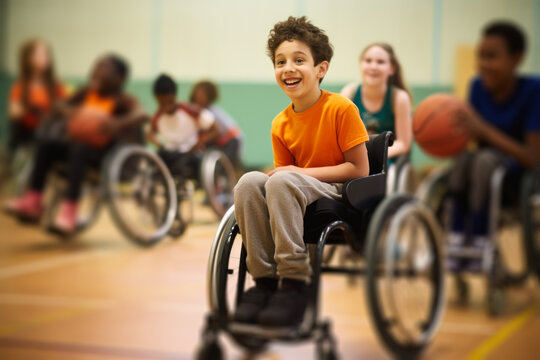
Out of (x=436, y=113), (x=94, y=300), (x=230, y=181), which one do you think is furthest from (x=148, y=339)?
(x=436, y=113)

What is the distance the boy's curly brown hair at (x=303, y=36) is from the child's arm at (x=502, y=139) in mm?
246

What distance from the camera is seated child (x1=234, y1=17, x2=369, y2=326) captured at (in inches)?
14.1

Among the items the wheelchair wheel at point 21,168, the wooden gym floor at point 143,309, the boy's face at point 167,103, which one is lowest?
the wooden gym floor at point 143,309

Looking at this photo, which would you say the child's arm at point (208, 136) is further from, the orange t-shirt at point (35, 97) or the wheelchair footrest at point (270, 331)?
the orange t-shirt at point (35, 97)

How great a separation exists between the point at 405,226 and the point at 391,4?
1.02ft

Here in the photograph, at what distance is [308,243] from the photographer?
1.40 feet

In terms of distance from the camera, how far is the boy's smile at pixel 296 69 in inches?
13.9

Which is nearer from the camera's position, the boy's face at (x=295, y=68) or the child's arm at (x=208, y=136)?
the boy's face at (x=295, y=68)

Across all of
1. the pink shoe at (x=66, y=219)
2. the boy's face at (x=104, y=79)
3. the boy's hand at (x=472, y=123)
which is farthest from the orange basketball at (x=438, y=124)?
the pink shoe at (x=66, y=219)

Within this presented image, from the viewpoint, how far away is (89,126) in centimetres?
65

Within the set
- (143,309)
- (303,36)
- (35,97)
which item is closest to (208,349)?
(303,36)

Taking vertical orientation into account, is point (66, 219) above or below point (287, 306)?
below

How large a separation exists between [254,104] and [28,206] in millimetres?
665

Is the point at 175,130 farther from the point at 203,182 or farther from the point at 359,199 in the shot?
the point at 359,199
